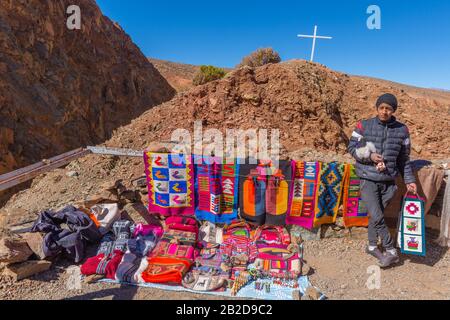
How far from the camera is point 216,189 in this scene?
4.16 m

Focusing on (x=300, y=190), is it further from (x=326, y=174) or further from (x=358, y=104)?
(x=358, y=104)

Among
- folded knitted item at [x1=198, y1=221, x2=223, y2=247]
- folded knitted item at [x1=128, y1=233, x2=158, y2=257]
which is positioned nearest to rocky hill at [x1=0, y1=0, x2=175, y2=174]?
folded knitted item at [x1=128, y1=233, x2=158, y2=257]

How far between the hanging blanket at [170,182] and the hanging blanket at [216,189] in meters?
0.13

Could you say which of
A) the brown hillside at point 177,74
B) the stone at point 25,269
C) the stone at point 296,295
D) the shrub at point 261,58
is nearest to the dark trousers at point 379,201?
the stone at point 296,295

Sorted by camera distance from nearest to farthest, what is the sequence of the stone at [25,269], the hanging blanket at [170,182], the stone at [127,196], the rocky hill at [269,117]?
the stone at [25,269], the hanging blanket at [170,182], the stone at [127,196], the rocky hill at [269,117]

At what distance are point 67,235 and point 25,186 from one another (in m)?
9.21

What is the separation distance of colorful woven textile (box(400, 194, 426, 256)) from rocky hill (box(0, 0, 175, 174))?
42.8ft

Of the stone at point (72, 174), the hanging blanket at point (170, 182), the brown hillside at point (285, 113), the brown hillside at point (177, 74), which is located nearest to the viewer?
the hanging blanket at point (170, 182)

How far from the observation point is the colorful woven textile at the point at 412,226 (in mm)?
3428

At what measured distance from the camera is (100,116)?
18.6 metres

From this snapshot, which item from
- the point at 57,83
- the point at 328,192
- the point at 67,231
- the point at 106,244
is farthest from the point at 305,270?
the point at 57,83

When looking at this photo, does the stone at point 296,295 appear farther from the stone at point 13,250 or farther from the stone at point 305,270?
the stone at point 13,250
